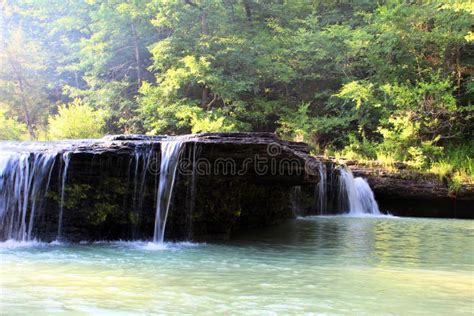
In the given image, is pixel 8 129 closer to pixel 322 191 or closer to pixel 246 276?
pixel 322 191

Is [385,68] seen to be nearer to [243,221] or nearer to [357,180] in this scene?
[357,180]

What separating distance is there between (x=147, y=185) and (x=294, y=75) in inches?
464

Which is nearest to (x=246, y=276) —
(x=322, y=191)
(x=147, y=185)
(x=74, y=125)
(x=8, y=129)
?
(x=147, y=185)

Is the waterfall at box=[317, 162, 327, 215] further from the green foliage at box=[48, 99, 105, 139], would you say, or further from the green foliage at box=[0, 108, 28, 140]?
the green foliage at box=[0, 108, 28, 140]

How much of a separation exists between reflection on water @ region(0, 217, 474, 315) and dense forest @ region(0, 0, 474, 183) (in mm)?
8187

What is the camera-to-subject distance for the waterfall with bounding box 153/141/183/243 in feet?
25.3

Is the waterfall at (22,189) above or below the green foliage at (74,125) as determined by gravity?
below

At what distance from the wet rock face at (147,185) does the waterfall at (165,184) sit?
9 centimetres

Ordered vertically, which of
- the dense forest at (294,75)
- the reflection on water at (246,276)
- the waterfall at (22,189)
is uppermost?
the dense forest at (294,75)

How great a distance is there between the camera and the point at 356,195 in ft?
43.1

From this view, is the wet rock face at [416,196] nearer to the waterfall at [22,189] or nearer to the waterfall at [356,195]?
the waterfall at [356,195]

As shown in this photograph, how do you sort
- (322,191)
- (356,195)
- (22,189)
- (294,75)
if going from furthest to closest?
(294,75), (356,195), (322,191), (22,189)

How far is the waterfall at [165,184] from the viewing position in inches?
304

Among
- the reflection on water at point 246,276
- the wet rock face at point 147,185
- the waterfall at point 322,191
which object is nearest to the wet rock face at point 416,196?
the waterfall at point 322,191
